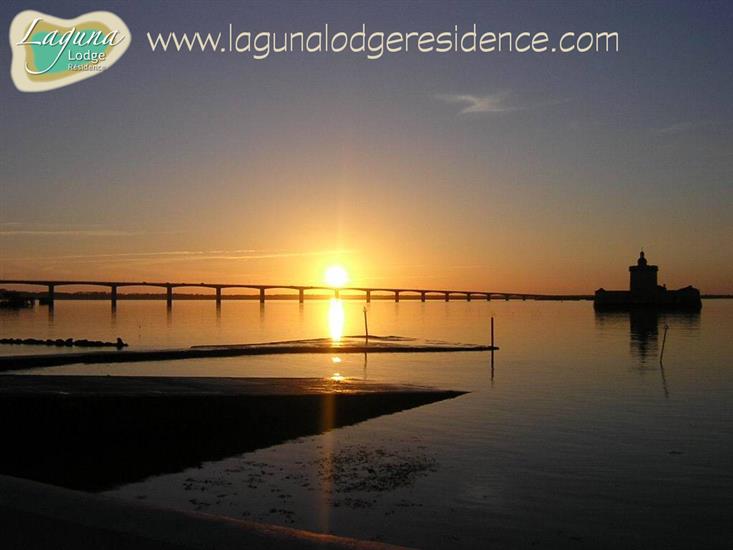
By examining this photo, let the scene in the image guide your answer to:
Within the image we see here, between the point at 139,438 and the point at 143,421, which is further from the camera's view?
the point at 143,421

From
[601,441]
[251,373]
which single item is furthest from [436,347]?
[601,441]

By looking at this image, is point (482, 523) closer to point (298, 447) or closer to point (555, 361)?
point (298, 447)

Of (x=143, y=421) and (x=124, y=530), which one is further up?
(x=124, y=530)

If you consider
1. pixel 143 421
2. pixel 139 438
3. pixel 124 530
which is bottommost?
pixel 139 438

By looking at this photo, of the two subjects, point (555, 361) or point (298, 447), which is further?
point (555, 361)

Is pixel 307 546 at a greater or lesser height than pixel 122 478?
greater

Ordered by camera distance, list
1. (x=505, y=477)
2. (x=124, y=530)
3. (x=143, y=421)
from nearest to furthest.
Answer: (x=124, y=530), (x=505, y=477), (x=143, y=421)

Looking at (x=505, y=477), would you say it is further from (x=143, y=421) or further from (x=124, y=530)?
(x=124, y=530)

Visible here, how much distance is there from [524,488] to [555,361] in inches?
1703

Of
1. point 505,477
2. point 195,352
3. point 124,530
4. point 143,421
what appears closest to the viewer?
point 124,530

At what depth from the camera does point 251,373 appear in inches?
1795

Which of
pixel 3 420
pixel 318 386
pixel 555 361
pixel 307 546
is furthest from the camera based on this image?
pixel 555 361

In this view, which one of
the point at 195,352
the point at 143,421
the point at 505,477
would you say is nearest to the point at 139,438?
the point at 143,421

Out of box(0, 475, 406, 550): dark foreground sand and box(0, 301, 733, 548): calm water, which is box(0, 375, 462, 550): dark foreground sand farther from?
box(0, 301, 733, 548): calm water
